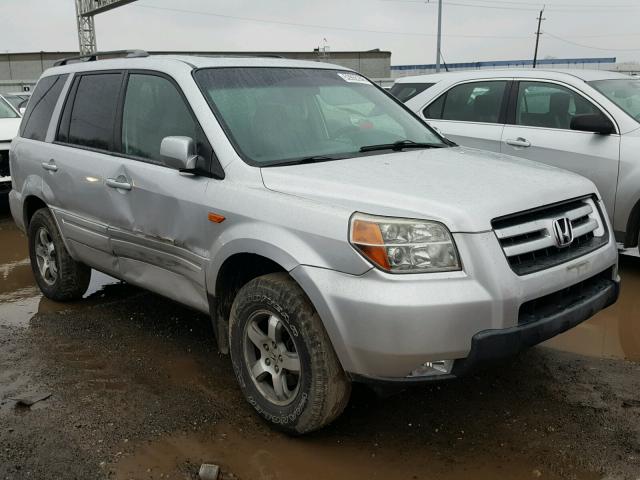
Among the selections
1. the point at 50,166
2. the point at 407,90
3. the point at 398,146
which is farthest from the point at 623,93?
the point at 50,166

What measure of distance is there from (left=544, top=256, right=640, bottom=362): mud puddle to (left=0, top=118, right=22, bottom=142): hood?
7.67 metres

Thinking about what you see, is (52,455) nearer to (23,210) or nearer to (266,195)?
(266,195)

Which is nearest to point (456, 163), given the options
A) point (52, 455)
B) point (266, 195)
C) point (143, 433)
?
point (266, 195)

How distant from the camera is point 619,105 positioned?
570 centimetres

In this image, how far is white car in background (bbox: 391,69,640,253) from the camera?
5.46 meters

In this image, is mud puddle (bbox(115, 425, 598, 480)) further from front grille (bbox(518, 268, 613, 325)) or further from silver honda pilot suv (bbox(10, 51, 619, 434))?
front grille (bbox(518, 268, 613, 325))

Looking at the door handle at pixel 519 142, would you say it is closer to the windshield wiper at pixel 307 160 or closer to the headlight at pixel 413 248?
the windshield wiper at pixel 307 160

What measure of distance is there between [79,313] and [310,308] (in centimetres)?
288

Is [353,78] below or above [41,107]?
above

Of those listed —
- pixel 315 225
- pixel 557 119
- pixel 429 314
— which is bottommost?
pixel 429 314

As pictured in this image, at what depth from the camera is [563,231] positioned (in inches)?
119

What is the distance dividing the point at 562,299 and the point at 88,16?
4651 cm

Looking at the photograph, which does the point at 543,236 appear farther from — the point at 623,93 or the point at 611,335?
the point at 623,93

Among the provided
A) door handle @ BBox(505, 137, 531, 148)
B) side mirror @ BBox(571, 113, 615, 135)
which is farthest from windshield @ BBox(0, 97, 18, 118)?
side mirror @ BBox(571, 113, 615, 135)
